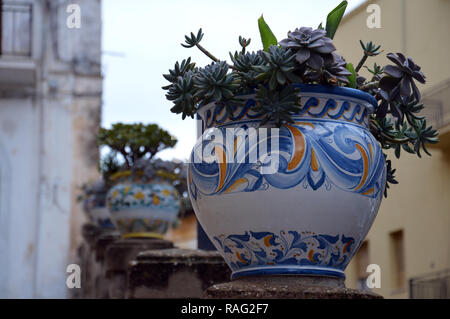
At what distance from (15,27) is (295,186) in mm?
11951

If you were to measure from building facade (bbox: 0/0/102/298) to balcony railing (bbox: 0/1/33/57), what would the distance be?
1cm

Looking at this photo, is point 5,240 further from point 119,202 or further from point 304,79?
point 304,79

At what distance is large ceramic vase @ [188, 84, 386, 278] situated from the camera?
283 centimetres

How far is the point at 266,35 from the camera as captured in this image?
307 centimetres

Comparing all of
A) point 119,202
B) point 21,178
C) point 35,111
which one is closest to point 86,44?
point 35,111

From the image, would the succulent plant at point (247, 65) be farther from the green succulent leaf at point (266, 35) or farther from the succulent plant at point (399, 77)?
the succulent plant at point (399, 77)

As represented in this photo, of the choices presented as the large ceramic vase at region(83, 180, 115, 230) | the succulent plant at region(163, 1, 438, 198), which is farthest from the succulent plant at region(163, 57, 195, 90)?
the large ceramic vase at region(83, 180, 115, 230)

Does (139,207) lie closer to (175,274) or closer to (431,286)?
(175,274)

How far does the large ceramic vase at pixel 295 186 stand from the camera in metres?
2.83

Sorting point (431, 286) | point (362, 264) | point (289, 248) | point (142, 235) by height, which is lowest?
point (431, 286)

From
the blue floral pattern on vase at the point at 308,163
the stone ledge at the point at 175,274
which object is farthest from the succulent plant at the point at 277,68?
the stone ledge at the point at 175,274

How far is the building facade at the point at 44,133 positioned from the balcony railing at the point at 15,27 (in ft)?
0.05

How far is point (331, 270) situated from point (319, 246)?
9 cm

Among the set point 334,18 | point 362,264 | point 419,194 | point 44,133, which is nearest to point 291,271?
point 334,18
